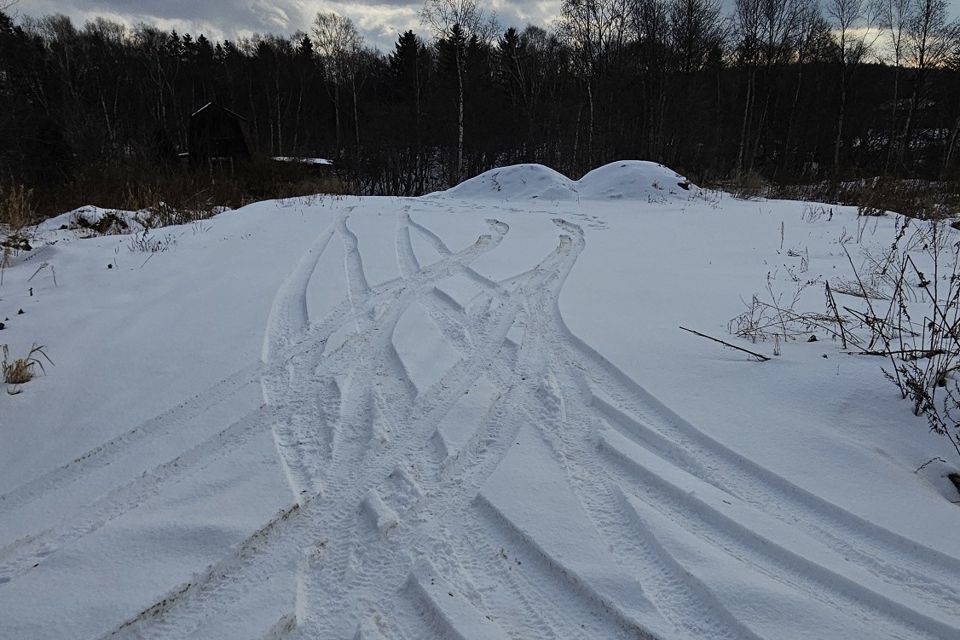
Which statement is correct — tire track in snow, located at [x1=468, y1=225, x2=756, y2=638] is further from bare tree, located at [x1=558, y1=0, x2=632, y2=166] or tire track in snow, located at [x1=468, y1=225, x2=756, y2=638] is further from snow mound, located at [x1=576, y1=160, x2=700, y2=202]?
bare tree, located at [x1=558, y1=0, x2=632, y2=166]

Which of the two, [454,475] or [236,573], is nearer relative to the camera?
[236,573]

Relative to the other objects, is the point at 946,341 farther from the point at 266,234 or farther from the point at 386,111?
the point at 386,111

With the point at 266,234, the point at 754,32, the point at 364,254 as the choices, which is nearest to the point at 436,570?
the point at 364,254

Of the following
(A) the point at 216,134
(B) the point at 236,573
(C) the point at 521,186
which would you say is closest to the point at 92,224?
(B) the point at 236,573

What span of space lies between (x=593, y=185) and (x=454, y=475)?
40.5ft

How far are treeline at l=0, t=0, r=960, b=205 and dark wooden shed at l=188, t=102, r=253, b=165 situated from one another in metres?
2.19

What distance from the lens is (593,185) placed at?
43.3ft

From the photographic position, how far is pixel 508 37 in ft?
104

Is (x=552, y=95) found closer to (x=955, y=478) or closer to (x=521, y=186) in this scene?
(x=521, y=186)

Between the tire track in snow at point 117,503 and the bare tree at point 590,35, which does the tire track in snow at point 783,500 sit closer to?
the tire track in snow at point 117,503

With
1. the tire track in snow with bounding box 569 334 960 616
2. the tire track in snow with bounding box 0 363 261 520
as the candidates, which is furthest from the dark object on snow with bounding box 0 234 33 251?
the tire track in snow with bounding box 569 334 960 616

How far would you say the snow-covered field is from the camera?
1.50 m

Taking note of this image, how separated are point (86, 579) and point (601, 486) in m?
1.84

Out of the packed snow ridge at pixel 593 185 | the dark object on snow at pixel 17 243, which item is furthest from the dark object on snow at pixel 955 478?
the packed snow ridge at pixel 593 185
